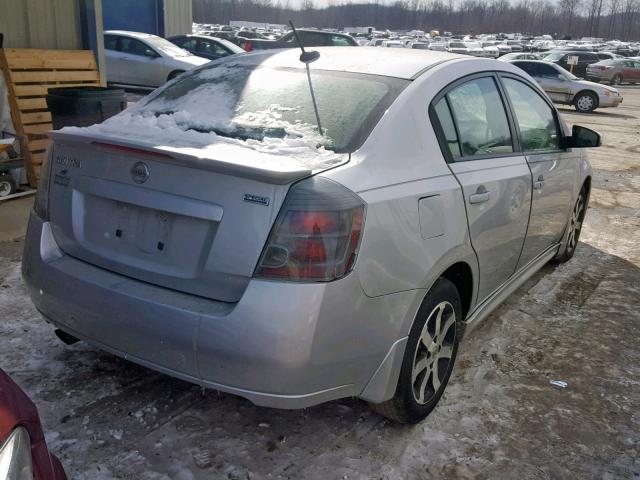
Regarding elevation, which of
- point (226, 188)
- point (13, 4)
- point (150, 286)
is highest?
point (13, 4)

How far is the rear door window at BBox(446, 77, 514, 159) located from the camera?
3.11 metres

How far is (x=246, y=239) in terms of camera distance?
2229 millimetres

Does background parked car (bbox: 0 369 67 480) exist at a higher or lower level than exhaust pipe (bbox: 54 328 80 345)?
higher

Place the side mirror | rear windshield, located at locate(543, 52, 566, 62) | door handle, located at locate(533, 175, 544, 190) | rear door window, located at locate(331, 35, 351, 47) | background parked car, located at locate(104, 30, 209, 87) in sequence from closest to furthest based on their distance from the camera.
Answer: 1. door handle, located at locate(533, 175, 544, 190)
2. the side mirror
3. background parked car, located at locate(104, 30, 209, 87)
4. rear door window, located at locate(331, 35, 351, 47)
5. rear windshield, located at locate(543, 52, 566, 62)

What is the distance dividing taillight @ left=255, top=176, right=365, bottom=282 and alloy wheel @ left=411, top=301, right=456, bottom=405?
71 cm

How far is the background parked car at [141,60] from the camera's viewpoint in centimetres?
1556

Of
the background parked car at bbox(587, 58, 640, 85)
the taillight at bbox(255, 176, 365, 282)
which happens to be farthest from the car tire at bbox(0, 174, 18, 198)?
the background parked car at bbox(587, 58, 640, 85)

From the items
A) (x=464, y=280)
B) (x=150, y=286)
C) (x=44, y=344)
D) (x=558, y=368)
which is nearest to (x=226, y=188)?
(x=150, y=286)

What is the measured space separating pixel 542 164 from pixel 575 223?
164cm

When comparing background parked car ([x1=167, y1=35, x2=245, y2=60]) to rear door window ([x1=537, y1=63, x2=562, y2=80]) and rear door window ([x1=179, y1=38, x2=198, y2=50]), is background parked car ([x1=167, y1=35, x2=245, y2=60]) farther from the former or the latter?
rear door window ([x1=537, y1=63, x2=562, y2=80])

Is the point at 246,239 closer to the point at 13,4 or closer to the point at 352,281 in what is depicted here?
the point at 352,281

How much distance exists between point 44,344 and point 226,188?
69.3 inches

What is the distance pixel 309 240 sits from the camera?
7.22 feet

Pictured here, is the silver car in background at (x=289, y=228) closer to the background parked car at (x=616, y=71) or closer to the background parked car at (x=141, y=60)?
the background parked car at (x=141, y=60)
